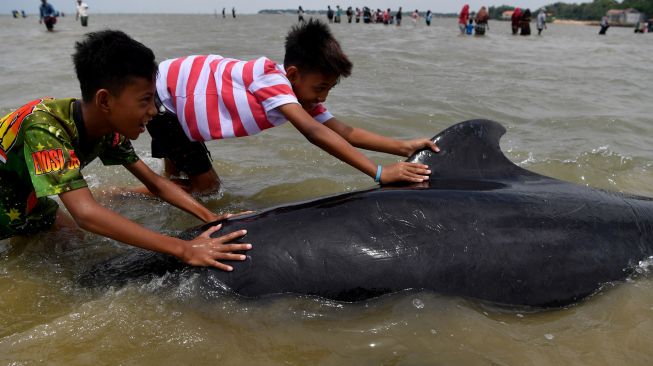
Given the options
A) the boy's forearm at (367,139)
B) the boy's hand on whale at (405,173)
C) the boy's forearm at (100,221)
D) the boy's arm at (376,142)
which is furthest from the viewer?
the boy's forearm at (367,139)

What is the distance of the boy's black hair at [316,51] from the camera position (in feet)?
11.4

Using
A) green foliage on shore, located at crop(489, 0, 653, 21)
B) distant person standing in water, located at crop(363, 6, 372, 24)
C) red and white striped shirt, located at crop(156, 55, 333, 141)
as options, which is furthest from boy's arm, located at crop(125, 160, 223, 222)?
green foliage on shore, located at crop(489, 0, 653, 21)

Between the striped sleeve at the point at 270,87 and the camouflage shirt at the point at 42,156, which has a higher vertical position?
the striped sleeve at the point at 270,87

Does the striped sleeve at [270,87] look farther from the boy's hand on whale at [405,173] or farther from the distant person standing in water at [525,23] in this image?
the distant person standing in water at [525,23]

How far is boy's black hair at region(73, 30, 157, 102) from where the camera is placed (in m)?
2.60

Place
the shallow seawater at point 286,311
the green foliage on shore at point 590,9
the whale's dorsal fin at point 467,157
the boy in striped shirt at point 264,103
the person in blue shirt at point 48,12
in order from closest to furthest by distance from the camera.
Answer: the shallow seawater at point 286,311, the whale's dorsal fin at point 467,157, the boy in striped shirt at point 264,103, the person in blue shirt at point 48,12, the green foliage on shore at point 590,9

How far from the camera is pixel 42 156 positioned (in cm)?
262

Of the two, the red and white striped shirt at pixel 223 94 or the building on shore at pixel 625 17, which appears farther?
the building on shore at pixel 625 17

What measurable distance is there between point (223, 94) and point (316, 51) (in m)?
0.75

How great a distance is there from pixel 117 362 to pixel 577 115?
289 inches

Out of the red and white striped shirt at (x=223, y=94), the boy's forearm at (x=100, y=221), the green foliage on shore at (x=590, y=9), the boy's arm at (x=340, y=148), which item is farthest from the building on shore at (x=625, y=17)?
the boy's forearm at (x=100, y=221)

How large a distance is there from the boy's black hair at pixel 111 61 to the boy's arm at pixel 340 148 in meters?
1.00

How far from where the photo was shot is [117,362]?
238cm

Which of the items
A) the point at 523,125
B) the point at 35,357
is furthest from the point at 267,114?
the point at 523,125
